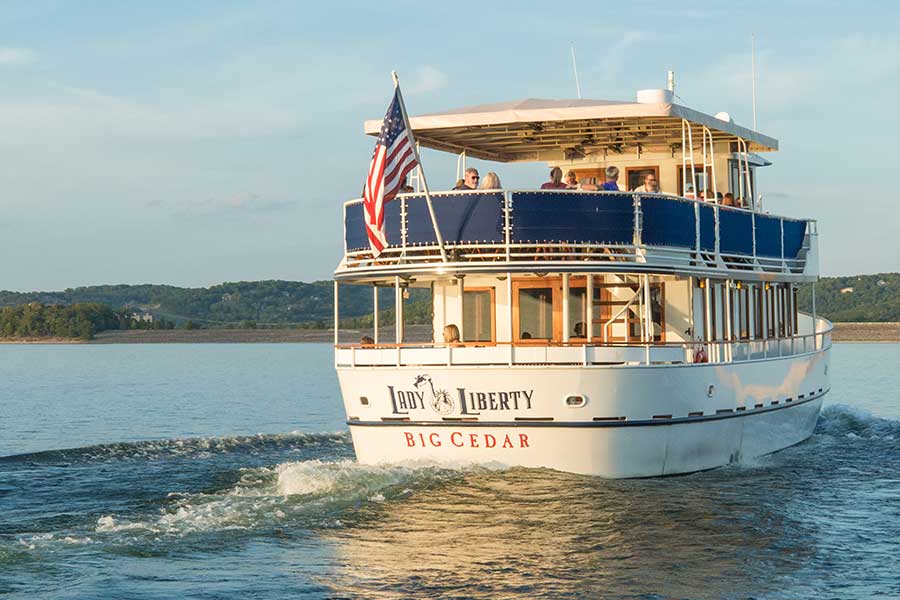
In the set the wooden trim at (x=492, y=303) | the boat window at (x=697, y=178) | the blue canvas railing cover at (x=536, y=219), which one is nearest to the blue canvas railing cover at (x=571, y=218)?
the blue canvas railing cover at (x=536, y=219)

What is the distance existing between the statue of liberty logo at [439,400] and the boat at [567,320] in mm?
26

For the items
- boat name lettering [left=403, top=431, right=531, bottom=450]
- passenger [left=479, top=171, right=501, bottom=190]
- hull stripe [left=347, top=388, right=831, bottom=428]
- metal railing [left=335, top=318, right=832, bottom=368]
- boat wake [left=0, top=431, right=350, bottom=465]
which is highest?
Answer: passenger [left=479, top=171, right=501, bottom=190]

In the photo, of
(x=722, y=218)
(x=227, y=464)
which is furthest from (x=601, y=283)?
(x=227, y=464)

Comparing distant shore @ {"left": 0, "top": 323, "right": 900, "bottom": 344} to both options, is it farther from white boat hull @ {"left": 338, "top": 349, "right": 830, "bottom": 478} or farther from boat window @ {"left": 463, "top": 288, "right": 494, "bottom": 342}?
white boat hull @ {"left": 338, "top": 349, "right": 830, "bottom": 478}

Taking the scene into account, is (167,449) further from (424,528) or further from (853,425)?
(853,425)

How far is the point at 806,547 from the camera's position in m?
16.0

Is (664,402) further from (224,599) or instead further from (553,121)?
(224,599)

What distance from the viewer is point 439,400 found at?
61.3 feet

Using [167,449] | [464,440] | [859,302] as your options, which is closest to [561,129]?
[464,440]

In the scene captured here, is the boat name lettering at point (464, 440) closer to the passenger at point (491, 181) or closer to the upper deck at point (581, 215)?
the upper deck at point (581, 215)

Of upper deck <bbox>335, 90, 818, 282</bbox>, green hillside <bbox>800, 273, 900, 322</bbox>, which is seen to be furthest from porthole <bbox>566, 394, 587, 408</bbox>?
green hillside <bbox>800, 273, 900, 322</bbox>

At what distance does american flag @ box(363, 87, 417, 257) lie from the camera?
61.5ft

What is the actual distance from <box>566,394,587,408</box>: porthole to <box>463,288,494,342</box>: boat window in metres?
3.17

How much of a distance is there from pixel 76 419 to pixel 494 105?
2390cm
